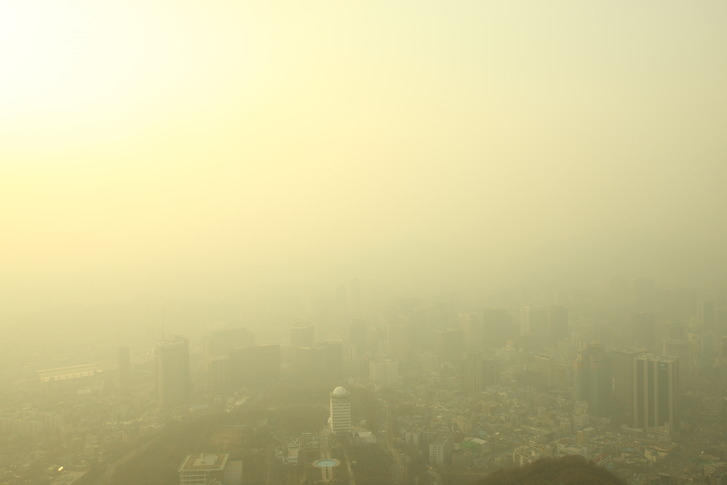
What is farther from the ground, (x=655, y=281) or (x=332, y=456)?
(x=655, y=281)

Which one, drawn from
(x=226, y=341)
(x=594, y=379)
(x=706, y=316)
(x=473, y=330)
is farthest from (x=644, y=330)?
(x=226, y=341)

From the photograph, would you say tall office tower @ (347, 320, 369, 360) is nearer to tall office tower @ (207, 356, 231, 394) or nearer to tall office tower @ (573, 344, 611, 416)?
tall office tower @ (207, 356, 231, 394)

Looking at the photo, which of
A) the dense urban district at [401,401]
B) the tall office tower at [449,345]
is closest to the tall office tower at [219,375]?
the dense urban district at [401,401]

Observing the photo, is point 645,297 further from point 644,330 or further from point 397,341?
point 397,341

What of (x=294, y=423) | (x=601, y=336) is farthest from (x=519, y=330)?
(x=294, y=423)

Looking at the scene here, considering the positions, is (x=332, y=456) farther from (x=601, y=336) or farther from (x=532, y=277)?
(x=532, y=277)

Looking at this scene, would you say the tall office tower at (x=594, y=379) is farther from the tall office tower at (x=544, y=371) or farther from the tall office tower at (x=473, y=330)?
the tall office tower at (x=473, y=330)
